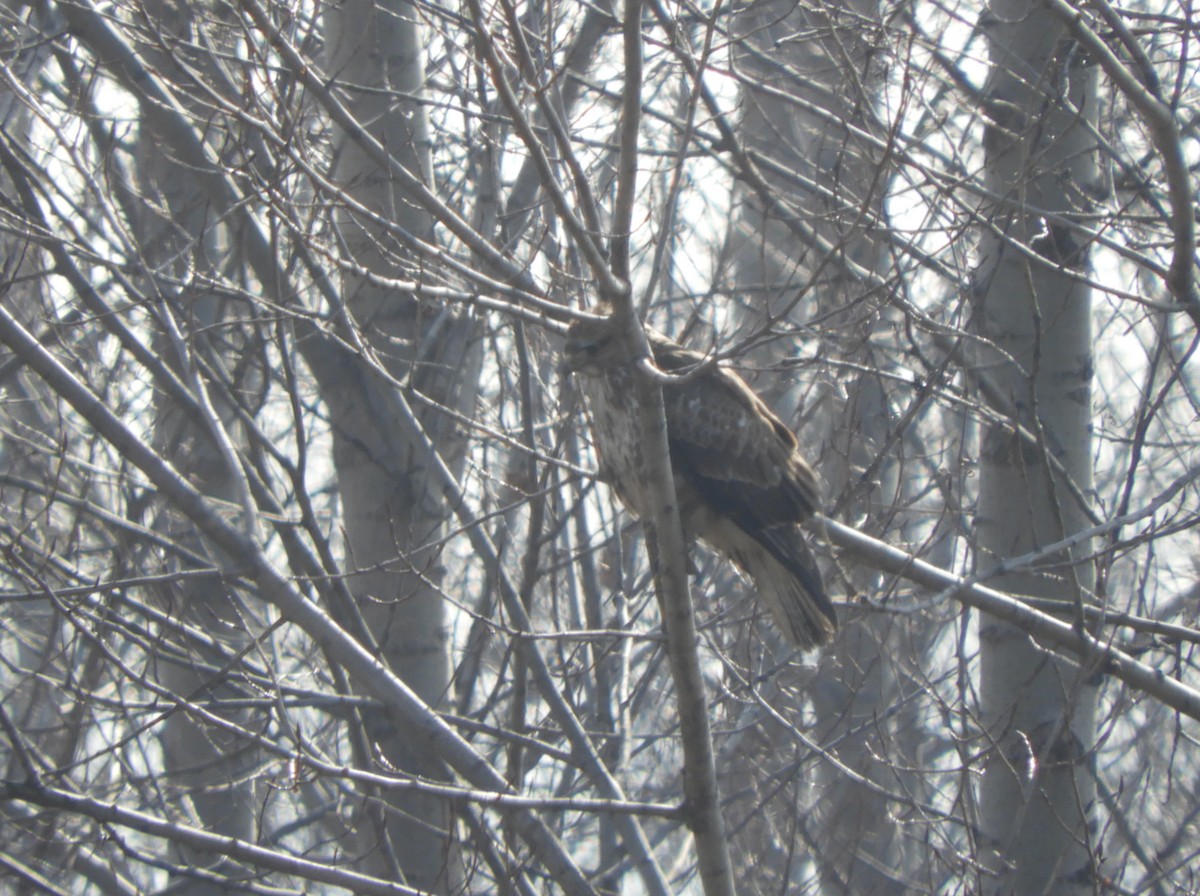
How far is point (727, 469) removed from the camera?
4.70 meters

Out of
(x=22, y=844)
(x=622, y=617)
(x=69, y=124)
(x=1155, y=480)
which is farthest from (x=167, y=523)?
(x=1155, y=480)

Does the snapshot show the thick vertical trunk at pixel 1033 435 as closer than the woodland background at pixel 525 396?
No

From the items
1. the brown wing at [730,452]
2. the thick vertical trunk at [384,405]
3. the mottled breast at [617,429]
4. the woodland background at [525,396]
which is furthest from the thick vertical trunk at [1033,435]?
the thick vertical trunk at [384,405]

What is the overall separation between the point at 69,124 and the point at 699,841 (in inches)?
140

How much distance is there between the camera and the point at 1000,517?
14.2ft

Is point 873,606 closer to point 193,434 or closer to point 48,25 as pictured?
point 48,25

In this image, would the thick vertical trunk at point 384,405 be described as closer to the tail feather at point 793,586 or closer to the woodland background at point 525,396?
the woodland background at point 525,396

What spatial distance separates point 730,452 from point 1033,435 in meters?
1.14

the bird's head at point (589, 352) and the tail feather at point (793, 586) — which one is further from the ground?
the bird's head at point (589, 352)

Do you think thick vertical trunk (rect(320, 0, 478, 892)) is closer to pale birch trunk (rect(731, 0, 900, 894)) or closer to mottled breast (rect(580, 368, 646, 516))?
mottled breast (rect(580, 368, 646, 516))

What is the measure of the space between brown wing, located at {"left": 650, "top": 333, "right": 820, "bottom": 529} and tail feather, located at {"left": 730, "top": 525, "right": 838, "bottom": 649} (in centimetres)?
8

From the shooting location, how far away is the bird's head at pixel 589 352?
4.28 metres

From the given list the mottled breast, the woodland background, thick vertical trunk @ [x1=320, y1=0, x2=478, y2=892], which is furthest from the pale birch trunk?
thick vertical trunk @ [x1=320, y1=0, x2=478, y2=892]

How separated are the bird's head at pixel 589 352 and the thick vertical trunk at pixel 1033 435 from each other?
125 cm
